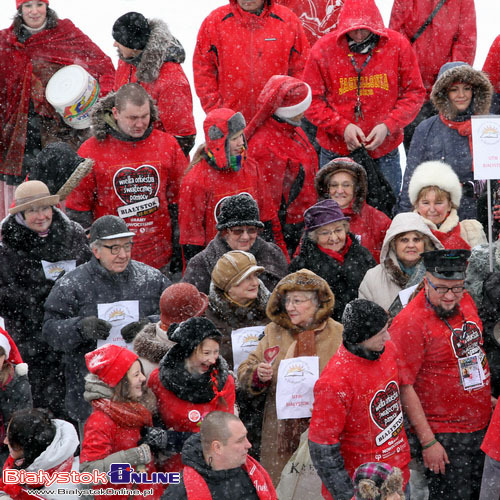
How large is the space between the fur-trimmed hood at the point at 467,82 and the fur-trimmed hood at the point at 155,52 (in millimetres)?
2060

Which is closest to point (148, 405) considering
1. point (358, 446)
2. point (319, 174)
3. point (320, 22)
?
point (358, 446)

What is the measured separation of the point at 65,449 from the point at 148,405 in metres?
0.52

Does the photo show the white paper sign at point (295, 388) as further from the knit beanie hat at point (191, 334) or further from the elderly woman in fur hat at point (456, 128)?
the elderly woman in fur hat at point (456, 128)

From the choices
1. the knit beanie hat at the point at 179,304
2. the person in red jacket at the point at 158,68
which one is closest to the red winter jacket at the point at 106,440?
the knit beanie hat at the point at 179,304

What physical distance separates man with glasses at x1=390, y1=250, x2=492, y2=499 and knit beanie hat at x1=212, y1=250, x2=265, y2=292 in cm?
93

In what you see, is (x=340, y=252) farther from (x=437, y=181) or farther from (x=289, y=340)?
(x=289, y=340)

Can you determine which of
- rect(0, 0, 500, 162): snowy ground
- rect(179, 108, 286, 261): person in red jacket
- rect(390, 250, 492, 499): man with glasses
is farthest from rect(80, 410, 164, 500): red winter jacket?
rect(0, 0, 500, 162): snowy ground

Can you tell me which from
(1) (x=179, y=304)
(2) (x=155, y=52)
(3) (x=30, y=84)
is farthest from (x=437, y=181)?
(3) (x=30, y=84)

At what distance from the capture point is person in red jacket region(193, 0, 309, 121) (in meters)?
8.52

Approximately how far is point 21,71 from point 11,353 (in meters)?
3.31

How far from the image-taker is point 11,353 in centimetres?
621

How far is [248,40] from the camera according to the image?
851 centimetres

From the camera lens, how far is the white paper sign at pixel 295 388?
5910 millimetres

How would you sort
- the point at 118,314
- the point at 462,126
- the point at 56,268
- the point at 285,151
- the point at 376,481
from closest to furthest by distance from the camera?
the point at 376,481, the point at 118,314, the point at 56,268, the point at 462,126, the point at 285,151
